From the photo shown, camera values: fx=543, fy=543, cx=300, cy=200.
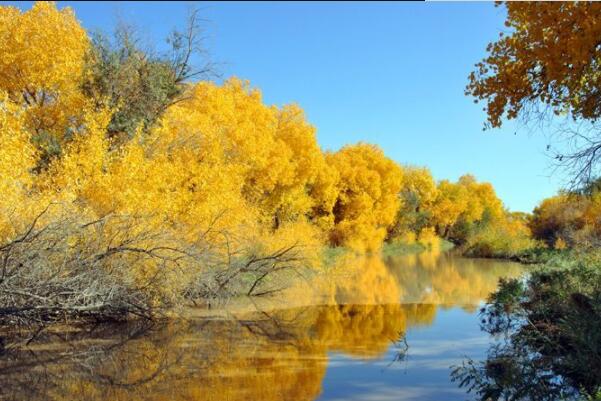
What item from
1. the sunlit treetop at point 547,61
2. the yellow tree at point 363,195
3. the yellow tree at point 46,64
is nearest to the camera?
the sunlit treetop at point 547,61

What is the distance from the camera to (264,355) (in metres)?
10.2

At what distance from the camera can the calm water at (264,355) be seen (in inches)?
317

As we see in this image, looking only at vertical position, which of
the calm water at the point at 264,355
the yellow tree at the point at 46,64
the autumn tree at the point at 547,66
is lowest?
the calm water at the point at 264,355

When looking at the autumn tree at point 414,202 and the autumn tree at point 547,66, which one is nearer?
the autumn tree at point 547,66

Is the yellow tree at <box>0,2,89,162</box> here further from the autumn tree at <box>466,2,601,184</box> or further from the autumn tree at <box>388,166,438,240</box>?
the autumn tree at <box>388,166,438,240</box>

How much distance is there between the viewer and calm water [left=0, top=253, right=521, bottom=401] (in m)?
8.06

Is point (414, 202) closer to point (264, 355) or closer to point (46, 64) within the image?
point (46, 64)

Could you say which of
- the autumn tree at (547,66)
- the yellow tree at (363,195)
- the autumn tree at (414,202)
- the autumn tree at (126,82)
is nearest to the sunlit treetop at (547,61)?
the autumn tree at (547,66)

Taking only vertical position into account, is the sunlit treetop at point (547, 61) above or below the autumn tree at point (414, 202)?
below

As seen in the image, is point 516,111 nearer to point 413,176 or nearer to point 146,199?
point 146,199

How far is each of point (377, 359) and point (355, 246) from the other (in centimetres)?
2805

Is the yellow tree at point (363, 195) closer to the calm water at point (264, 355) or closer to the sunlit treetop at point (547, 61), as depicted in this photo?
the calm water at point (264, 355)

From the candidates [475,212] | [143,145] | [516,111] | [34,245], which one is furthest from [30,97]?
[475,212]

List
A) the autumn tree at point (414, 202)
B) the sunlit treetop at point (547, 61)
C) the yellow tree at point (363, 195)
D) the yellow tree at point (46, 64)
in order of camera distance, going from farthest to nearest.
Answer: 1. the autumn tree at point (414, 202)
2. the yellow tree at point (363, 195)
3. the yellow tree at point (46, 64)
4. the sunlit treetop at point (547, 61)
